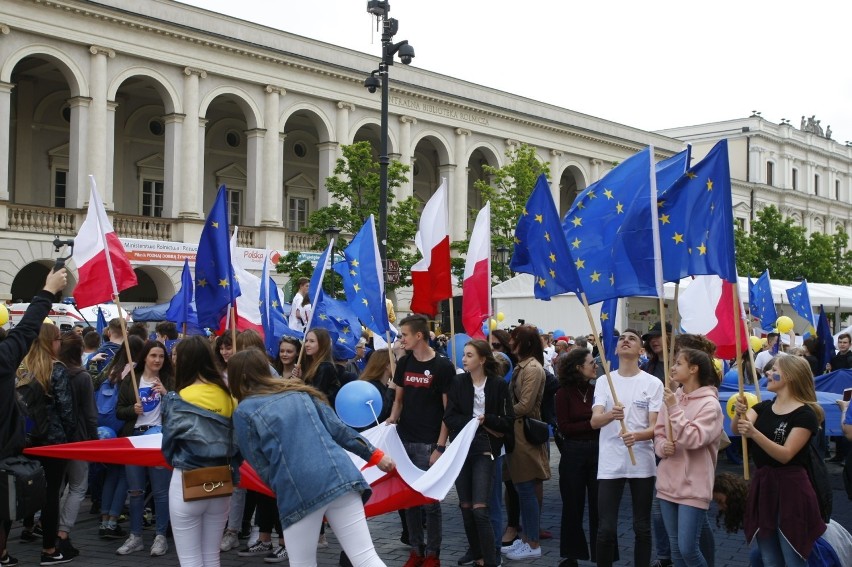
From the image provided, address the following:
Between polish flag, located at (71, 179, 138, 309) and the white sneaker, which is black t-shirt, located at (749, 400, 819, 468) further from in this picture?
polish flag, located at (71, 179, 138, 309)

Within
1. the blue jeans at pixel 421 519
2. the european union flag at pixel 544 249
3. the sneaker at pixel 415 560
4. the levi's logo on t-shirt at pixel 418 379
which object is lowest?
the sneaker at pixel 415 560

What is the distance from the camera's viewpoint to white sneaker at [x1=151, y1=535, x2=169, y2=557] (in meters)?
7.83

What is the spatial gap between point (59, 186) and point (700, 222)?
31573 mm

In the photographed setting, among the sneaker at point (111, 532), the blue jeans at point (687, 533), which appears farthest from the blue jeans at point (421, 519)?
the sneaker at point (111, 532)

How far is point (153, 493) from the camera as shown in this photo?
8.07 meters

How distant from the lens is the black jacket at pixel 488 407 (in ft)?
23.2

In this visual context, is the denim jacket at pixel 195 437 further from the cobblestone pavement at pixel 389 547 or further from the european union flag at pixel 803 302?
the european union flag at pixel 803 302

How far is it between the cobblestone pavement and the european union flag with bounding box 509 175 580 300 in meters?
2.32

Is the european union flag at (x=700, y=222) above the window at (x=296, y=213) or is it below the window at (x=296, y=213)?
below

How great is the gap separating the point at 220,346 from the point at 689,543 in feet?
15.5

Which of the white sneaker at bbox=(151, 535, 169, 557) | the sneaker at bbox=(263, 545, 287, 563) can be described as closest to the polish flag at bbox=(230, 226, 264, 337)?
the white sneaker at bbox=(151, 535, 169, 557)

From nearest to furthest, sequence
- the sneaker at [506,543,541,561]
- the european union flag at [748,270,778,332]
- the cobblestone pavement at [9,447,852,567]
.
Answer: the cobblestone pavement at [9,447,852,567]
the sneaker at [506,543,541,561]
the european union flag at [748,270,778,332]

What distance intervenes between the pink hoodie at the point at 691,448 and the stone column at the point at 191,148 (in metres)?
28.9

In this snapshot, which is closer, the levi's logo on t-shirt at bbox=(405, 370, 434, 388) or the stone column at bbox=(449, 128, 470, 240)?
the levi's logo on t-shirt at bbox=(405, 370, 434, 388)
